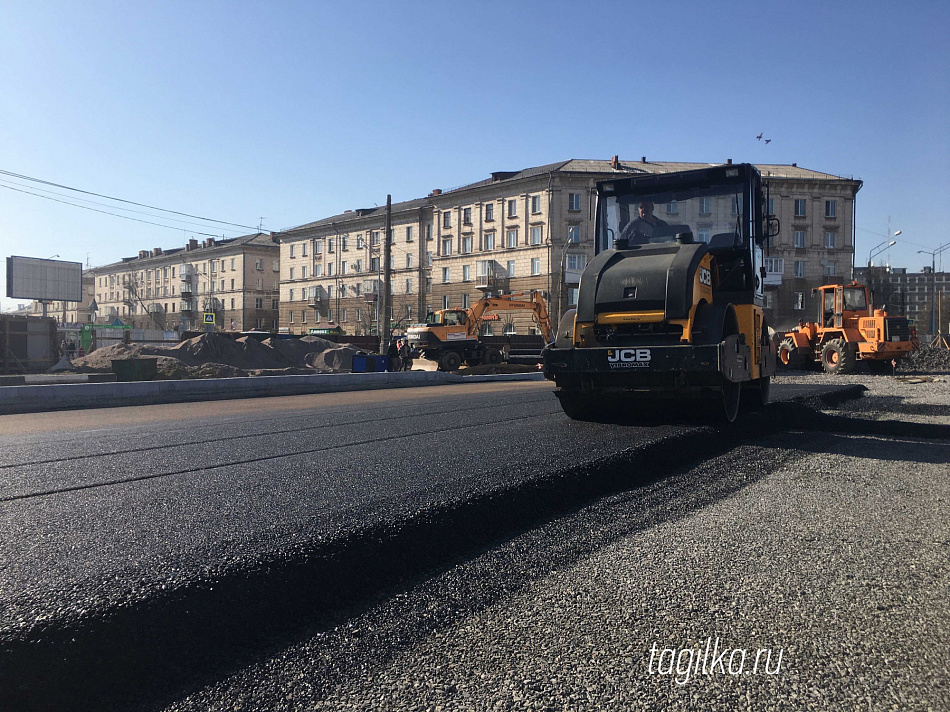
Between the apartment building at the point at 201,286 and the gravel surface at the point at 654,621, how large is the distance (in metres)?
78.9

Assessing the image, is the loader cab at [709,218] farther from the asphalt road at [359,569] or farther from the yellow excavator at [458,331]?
the yellow excavator at [458,331]

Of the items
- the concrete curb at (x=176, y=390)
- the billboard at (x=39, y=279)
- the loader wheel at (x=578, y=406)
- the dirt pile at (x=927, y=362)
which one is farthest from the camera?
the billboard at (x=39, y=279)

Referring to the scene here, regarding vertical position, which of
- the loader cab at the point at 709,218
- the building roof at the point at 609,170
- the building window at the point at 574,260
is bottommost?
the loader cab at the point at 709,218

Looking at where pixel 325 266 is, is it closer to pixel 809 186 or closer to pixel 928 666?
pixel 809 186

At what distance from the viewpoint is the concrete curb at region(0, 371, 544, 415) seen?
1216 cm

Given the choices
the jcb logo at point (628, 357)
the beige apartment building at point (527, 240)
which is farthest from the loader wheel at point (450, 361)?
the beige apartment building at point (527, 240)

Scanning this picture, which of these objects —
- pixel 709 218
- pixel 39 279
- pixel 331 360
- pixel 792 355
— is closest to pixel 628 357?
pixel 709 218

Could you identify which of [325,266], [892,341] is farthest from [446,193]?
[892,341]

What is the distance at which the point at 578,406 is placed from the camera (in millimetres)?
7820

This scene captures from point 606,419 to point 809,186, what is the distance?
186ft

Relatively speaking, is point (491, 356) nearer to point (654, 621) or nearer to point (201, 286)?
point (654, 621)

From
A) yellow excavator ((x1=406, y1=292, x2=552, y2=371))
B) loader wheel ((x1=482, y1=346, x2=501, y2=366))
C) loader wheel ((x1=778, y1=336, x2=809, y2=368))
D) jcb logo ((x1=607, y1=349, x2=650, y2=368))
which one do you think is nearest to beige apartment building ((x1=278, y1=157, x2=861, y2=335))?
loader wheel ((x1=482, y1=346, x2=501, y2=366))

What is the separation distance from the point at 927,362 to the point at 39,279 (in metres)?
53.1

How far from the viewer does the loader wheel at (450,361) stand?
27.3m
